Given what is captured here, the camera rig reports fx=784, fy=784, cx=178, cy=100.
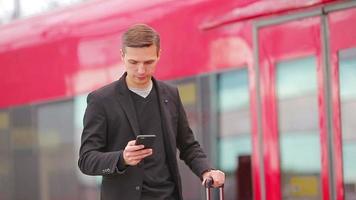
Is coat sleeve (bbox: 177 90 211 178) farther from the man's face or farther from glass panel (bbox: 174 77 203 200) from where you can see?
glass panel (bbox: 174 77 203 200)

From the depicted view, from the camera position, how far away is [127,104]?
114 inches

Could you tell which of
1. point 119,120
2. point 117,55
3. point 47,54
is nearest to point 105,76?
point 117,55

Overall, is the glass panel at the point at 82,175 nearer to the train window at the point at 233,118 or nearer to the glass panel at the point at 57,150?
the glass panel at the point at 57,150

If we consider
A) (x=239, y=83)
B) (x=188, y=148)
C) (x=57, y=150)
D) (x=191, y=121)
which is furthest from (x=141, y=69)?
(x=57, y=150)

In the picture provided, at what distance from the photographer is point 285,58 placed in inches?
169

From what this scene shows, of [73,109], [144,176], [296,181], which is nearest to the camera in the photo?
[144,176]

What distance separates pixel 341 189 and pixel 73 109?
2.55m

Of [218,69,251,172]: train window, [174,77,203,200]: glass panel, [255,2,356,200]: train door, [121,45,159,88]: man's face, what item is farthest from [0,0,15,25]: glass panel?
[121,45,159,88]: man's face

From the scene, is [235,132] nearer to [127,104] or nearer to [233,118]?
[233,118]

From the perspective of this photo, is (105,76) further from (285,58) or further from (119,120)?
(119,120)

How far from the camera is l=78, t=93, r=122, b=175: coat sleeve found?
2.76 m

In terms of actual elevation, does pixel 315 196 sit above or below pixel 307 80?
below

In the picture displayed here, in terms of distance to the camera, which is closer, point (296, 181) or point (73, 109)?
point (296, 181)

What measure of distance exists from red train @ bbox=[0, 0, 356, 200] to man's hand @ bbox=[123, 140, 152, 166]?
1.66m
